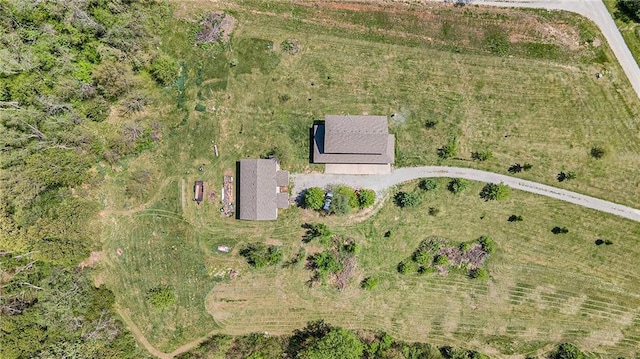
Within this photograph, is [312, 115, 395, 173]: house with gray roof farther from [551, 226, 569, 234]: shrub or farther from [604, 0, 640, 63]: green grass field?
[604, 0, 640, 63]: green grass field

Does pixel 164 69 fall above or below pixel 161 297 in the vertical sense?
above

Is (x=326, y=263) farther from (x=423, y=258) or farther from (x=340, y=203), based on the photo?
(x=423, y=258)

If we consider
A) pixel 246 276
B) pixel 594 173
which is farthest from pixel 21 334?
pixel 594 173

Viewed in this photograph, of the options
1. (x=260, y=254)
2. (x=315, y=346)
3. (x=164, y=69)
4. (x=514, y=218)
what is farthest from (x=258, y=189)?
(x=514, y=218)

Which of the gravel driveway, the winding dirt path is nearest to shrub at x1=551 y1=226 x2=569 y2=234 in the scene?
the gravel driveway

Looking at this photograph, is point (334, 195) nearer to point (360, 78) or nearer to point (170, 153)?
point (360, 78)

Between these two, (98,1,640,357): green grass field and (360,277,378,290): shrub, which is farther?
(98,1,640,357): green grass field
